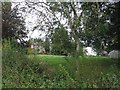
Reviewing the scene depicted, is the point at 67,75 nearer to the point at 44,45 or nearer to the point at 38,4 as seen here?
the point at 44,45

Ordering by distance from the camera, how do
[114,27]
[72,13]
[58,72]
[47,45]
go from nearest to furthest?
[58,72]
[114,27]
[47,45]
[72,13]

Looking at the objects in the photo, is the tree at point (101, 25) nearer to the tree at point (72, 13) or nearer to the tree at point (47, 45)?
the tree at point (72, 13)

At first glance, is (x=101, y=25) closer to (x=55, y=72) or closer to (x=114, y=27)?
(x=114, y=27)

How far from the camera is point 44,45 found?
6.54m

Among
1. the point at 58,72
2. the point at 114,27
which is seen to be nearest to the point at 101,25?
the point at 114,27

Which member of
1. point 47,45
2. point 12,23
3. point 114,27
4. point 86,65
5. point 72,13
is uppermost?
point 72,13

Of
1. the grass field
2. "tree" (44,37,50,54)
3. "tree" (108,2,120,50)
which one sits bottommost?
the grass field

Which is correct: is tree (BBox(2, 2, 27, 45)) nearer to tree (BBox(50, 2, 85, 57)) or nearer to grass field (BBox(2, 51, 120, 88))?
tree (BBox(50, 2, 85, 57))

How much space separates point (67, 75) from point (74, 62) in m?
0.35

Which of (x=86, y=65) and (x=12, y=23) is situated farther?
(x=12, y=23)

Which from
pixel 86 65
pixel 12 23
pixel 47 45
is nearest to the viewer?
pixel 86 65

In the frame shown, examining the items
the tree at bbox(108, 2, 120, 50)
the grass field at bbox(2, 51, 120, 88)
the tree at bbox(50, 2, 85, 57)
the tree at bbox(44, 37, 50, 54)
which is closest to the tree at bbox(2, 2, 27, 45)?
the tree at bbox(44, 37, 50, 54)

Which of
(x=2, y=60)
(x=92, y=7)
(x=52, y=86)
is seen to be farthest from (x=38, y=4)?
(x=52, y=86)

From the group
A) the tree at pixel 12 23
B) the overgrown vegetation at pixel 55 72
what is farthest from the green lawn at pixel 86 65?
the tree at pixel 12 23
